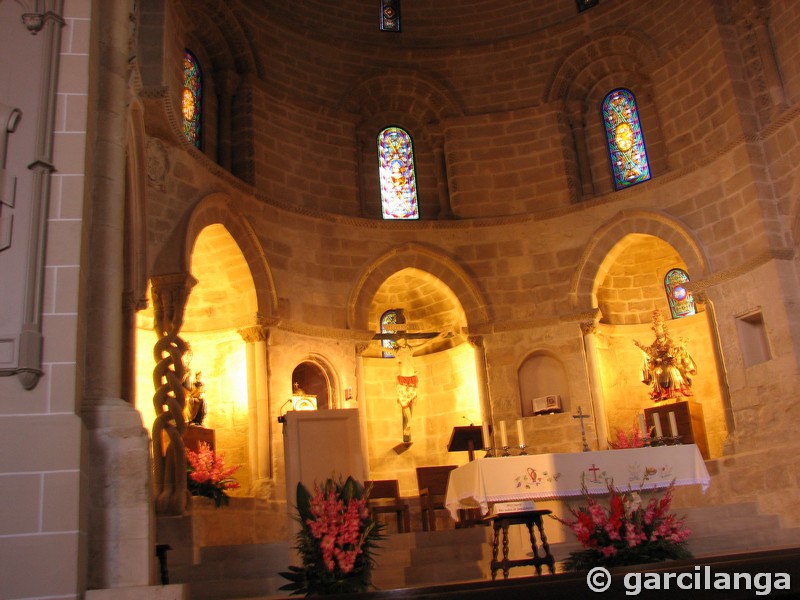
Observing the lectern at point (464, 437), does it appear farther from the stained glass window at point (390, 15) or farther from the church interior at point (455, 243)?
the stained glass window at point (390, 15)

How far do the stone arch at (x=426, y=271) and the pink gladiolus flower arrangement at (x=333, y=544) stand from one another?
28.4 feet

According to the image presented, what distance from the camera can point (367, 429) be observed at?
1488 cm

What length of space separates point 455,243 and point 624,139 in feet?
11.9

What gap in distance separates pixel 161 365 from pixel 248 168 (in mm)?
4671

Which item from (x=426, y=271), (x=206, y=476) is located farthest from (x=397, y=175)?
(x=206, y=476)

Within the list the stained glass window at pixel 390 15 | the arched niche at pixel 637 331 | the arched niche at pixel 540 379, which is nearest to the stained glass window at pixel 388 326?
the arched niche at pixel 540 379

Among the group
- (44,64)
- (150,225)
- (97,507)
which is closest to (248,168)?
(150,225)

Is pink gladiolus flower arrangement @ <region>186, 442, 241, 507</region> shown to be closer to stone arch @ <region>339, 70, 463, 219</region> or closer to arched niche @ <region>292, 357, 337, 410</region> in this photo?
arched niche @ <region>292, 357, 337, 410</region>

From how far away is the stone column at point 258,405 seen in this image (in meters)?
12.2

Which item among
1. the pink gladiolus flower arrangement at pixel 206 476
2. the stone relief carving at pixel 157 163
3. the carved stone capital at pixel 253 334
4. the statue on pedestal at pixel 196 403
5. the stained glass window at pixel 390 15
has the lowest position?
the pink gladiolus flower arrangement at pixel 206 476

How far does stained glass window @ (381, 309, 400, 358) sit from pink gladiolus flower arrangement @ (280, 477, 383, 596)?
31.4 ft

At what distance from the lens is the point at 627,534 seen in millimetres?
5867

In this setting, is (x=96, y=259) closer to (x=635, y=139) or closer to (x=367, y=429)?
(x=367, y=429)

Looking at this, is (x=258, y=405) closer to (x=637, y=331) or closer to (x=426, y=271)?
(x=426, y=271)
